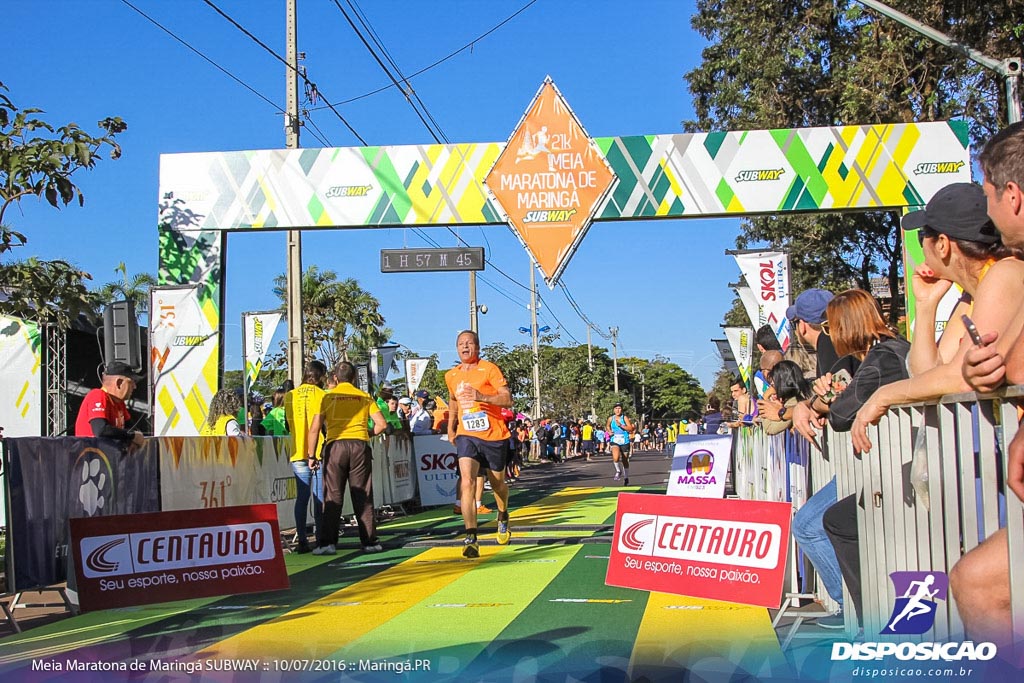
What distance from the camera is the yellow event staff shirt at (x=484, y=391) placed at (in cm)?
975

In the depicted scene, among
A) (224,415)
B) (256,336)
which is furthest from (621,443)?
(224,415)

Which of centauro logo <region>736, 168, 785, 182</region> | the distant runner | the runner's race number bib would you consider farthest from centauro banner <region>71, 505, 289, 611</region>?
the distant runner

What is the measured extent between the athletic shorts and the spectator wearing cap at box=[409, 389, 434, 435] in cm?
799

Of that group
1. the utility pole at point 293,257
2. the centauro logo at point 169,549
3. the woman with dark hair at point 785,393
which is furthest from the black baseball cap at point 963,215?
the utility pole at point 293,257

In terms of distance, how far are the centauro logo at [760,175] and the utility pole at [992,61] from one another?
90.5 inches

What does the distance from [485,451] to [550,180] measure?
4.76m

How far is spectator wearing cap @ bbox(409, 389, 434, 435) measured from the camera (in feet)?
59.1

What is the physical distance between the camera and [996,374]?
3.03 meters

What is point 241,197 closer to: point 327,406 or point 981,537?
point 327,406

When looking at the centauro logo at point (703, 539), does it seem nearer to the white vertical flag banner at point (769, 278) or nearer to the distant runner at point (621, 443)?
the white vertical flag banner at point (769, 278)

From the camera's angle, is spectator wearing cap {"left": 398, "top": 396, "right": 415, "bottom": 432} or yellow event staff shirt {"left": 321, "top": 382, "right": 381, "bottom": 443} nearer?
yellow event staff shirt {"left": 321, "top": 382, "right": 381, "bottom": 443}

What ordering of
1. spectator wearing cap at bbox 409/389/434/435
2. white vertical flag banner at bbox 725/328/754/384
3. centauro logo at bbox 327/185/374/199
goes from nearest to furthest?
centauro logo at bbox 327/185/374/199 → spectator wearing cap at bbox 409/389/434/435 → white vertical flag banner at bbox 725/328/754/384

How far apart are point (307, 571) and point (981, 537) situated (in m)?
7.01

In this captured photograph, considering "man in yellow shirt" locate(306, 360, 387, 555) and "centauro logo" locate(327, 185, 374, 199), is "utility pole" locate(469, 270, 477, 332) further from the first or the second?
"man in yellow shirt" locate(306, 360, 387, 555)
